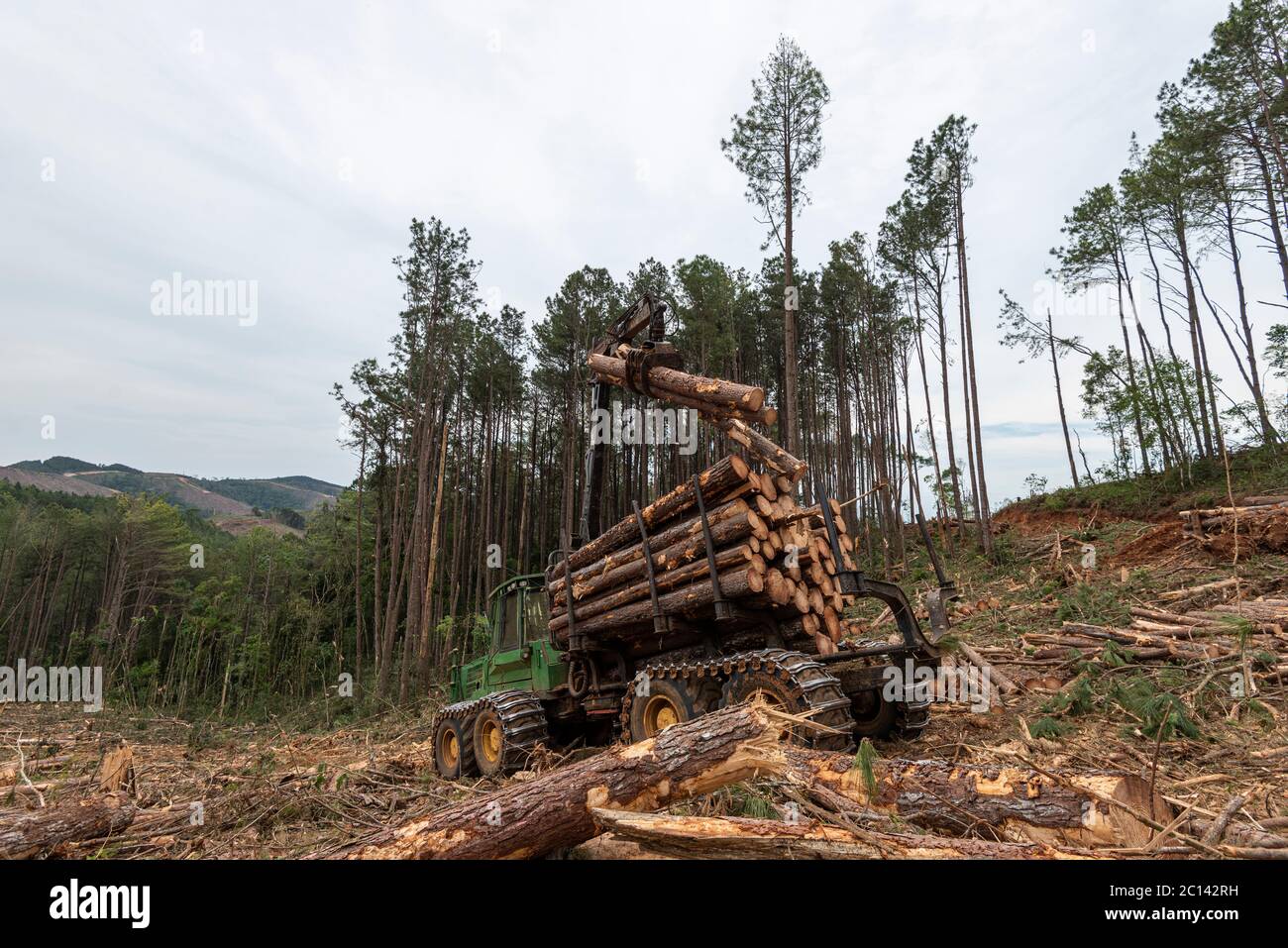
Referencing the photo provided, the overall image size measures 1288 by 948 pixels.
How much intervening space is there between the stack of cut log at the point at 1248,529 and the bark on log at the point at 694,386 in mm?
9157

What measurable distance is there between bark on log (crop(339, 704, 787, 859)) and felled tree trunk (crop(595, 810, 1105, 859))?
0.39m

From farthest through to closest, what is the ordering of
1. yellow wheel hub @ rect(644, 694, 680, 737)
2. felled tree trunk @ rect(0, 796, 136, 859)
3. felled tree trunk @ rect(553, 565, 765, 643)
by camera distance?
yellow wheel hub @ rect(644, 694, 680, 737) → felled tree trunk @ rect(553, 565, 765, 643) → felled tree trunk @ rect(0, 796, 136, 859)

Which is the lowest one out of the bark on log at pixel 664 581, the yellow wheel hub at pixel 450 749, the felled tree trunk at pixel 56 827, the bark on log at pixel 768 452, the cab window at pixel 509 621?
the yellow wheel hub at pixel 450 749

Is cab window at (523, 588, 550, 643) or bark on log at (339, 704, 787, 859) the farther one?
cab window at (523, 588, 550, 643)

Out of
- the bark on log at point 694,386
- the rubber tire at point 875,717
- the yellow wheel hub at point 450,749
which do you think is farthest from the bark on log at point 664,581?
the yellow wheel hub at point 450,749

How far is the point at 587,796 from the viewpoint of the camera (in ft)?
11.2

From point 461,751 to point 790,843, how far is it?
672 cm

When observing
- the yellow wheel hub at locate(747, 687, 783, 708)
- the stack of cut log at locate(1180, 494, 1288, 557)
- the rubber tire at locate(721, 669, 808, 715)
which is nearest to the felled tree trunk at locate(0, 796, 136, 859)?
the rubber tire at locate(721, 669, 808, 715)

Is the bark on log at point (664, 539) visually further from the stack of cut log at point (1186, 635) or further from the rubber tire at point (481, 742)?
the stack of cut log at point (1186, 635)

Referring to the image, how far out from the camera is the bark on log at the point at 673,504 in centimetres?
623

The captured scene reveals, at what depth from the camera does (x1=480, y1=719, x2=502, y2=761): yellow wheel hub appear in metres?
7.93

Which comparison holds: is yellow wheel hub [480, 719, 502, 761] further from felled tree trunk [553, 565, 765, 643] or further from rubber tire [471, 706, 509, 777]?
felled tree trunk [553, 565, 765, 643]
